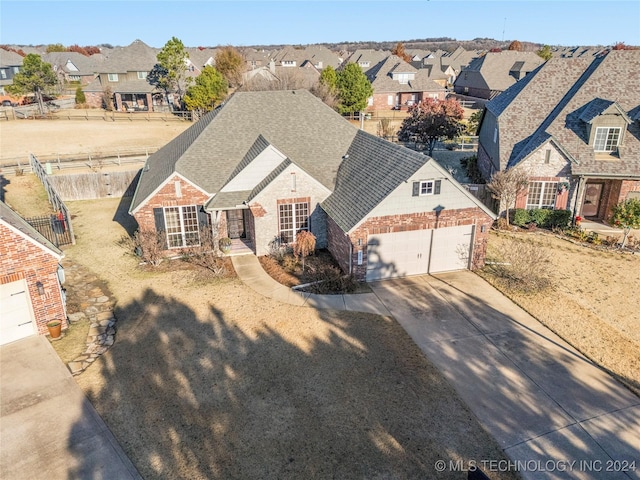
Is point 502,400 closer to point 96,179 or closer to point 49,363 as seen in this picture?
point 49,363

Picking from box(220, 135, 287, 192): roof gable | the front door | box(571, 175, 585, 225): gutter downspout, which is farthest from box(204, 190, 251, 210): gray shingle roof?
the front door

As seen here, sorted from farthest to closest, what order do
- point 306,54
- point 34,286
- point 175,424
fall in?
point 306,54 → point 34,286 → point 175,424

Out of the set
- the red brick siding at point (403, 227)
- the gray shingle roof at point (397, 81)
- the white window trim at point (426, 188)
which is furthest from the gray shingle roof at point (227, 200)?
the gray shingle roof at point (397, 81)

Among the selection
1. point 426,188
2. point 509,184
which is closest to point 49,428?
point 426,188

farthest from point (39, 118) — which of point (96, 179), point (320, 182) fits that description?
point (320, 182)

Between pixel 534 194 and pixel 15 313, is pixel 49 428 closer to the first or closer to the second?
pixel 15 313

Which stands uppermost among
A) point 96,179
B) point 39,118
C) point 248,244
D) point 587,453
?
point 39,118

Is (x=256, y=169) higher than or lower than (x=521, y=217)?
higher
